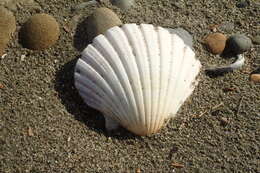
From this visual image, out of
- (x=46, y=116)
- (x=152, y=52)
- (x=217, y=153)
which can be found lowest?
(x=217, y=153)

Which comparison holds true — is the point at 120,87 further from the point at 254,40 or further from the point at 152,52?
the point at 254,40

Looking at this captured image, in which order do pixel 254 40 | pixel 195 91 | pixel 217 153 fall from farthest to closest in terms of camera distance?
pixel 254 40
pixel 195 91
pixel 217 153

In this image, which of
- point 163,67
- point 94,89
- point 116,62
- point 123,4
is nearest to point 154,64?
point 163,67

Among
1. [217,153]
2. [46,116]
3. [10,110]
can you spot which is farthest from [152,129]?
[10,110]

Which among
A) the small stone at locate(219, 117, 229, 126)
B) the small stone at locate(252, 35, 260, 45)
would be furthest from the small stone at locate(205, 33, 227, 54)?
the small stone at locate(219, 117, 229, 126)

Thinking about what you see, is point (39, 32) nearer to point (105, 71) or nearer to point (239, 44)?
point (105, 71)

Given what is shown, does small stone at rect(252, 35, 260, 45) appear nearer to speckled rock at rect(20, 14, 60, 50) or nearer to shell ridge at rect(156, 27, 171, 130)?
shell ridge at rect(156, 27, 171, 130)
